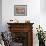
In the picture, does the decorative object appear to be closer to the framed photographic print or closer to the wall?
the wall

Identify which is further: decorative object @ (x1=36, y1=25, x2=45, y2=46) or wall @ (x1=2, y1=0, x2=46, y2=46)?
wall @ (x1=2, y1=0, x2=46, y2=46)

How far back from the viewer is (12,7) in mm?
5914

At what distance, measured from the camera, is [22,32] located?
5812mm

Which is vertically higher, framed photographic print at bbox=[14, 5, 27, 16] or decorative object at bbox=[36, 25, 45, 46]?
framed photographic print at bbox=[14, 5, 27, 16]

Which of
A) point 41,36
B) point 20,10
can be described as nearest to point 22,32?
A: point 41,36

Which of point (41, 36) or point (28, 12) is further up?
point (28, 12)

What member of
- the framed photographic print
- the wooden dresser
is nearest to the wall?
the framed photographic print

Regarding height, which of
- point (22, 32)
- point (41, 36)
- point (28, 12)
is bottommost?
point (41, 36)

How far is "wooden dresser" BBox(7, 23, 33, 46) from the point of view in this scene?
226 inches

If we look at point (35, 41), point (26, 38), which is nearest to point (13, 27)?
point (26, 38)

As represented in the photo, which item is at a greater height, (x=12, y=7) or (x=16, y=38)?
(x=12, y=7)

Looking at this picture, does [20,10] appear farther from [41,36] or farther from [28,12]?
[41,36]

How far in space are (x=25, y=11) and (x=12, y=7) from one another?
55cm

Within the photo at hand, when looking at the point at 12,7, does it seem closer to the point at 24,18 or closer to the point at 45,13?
the point at 24,18
